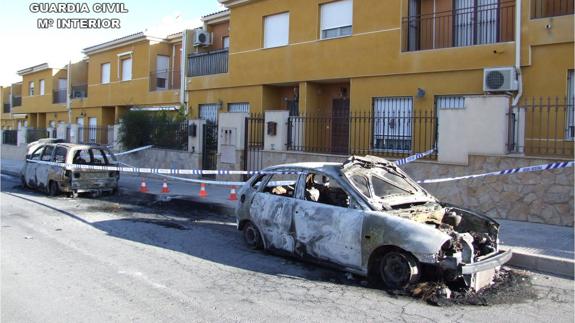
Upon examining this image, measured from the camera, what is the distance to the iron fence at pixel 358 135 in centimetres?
1462

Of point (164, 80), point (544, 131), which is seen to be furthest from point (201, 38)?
point (544, 131)

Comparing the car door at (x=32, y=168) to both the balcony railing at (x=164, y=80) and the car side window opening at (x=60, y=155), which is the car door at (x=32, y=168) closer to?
the car side window opening at (x=60, y=155)

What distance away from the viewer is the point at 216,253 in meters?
7.82

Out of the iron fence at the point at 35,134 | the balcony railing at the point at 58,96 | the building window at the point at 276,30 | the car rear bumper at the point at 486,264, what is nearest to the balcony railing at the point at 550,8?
the building window at the point at 276,30

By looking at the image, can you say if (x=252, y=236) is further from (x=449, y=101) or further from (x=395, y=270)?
(x=449, y=101)

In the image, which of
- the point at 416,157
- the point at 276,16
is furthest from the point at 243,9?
the point at 416,157

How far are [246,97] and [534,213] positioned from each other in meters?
12.6

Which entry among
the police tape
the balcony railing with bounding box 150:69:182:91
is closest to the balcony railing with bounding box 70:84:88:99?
the balcony railing with bounding box 150:69:182:91

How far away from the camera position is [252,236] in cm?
809

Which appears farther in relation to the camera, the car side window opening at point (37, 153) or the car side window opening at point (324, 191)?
the car side window opening at point (37, 153)

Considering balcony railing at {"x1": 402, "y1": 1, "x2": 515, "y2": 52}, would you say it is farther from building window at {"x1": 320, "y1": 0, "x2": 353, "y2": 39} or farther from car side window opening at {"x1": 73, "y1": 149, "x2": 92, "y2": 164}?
car side window opening at {"x1": 73, "y1": 149, "x2": 92, "y2": 164}

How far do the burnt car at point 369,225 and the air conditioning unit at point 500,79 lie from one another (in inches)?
265

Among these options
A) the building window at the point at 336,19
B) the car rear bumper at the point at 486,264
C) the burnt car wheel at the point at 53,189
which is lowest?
the car rear bumper at the point at 486,264

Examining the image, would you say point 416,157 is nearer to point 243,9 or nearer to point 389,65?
point 389,65
